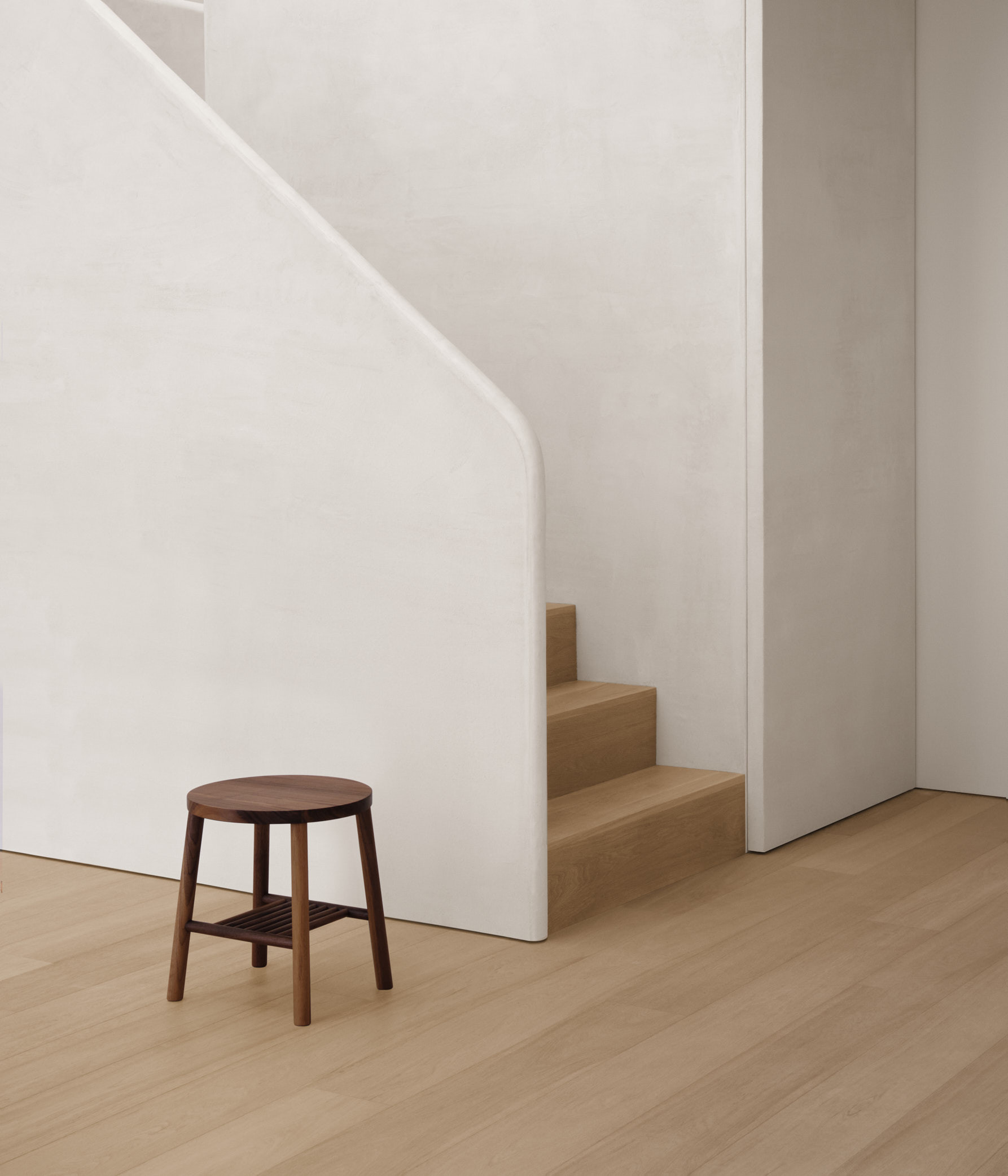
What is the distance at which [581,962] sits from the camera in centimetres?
288

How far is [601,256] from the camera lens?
3.81 metres

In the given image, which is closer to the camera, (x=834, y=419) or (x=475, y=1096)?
(x=475, y=1096)

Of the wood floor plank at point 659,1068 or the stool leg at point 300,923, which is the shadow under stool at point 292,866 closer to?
the stool leg at point 300,923

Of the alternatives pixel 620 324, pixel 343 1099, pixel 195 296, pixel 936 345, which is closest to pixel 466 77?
pixel 620 324

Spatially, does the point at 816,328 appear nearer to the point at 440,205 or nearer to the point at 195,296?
the point at 440,205

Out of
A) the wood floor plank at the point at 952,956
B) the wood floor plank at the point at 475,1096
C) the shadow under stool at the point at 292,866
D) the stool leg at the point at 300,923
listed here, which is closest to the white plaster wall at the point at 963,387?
the wood floor plank at the point at 952,956

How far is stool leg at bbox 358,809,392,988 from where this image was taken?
2684 mm

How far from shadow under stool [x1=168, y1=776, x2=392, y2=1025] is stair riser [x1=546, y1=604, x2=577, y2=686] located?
1.15 m

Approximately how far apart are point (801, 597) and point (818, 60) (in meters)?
1.39

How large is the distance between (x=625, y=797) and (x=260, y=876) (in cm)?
101

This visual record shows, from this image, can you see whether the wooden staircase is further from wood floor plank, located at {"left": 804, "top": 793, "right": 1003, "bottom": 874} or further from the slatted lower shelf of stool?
the slatted lower shelf of stool

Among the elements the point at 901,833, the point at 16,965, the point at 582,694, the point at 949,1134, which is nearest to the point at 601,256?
the point at 582,694

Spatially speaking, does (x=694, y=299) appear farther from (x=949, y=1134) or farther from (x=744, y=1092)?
(x=949, y=1134)

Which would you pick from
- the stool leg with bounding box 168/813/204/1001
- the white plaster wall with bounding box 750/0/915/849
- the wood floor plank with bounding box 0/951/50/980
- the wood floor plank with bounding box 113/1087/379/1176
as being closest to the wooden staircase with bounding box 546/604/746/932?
the white plaster wall with bounding box 750/0/915/849
